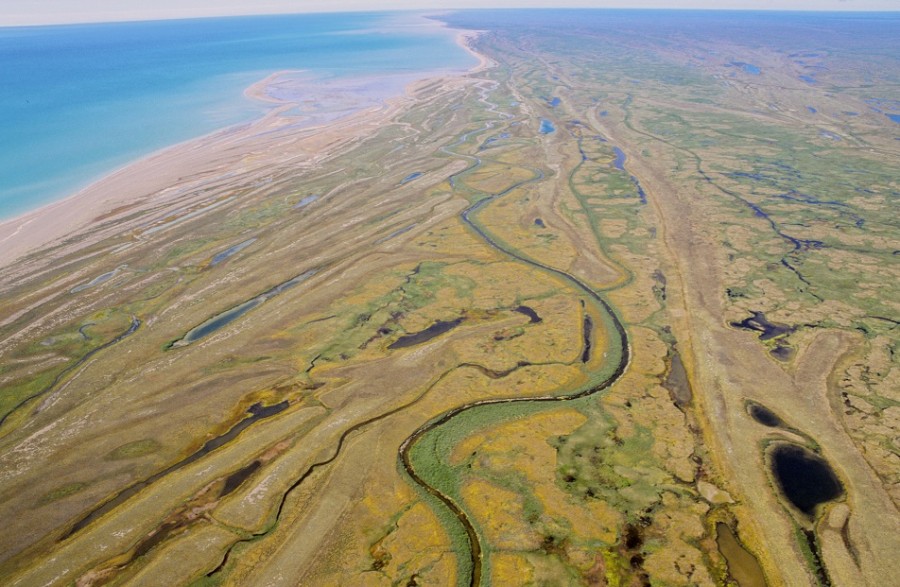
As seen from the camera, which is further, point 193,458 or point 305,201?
point 305,201

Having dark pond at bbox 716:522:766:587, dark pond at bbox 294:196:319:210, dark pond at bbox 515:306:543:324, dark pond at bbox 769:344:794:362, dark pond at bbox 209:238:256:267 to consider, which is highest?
dark pond at bbox 294:196:319:210

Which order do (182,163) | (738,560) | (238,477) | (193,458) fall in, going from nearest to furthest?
1. (738,560)
2. (238,477)
3. (193,458)
4. (182,163)

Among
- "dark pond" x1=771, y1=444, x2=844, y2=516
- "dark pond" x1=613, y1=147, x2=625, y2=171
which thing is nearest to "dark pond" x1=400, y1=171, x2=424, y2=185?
"dark pond" x1=613, y1=147, x2=625, y2=171

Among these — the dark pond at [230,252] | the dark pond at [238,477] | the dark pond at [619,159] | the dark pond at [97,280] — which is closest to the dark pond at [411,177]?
the dark pond at [230,252]

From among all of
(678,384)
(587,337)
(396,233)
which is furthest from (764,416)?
(396,233)

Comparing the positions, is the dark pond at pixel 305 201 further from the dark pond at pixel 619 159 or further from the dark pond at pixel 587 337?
the dark pond at pixel 619 159

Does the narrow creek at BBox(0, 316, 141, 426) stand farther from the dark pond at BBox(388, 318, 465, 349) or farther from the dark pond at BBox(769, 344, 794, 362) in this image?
the dark pond at BBox(769, 344, 794, 362)

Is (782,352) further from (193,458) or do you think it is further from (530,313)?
(193,458)

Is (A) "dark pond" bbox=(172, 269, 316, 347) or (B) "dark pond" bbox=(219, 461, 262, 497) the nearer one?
(B) "dark pond" bbox=(219, 461, 262, 497)
